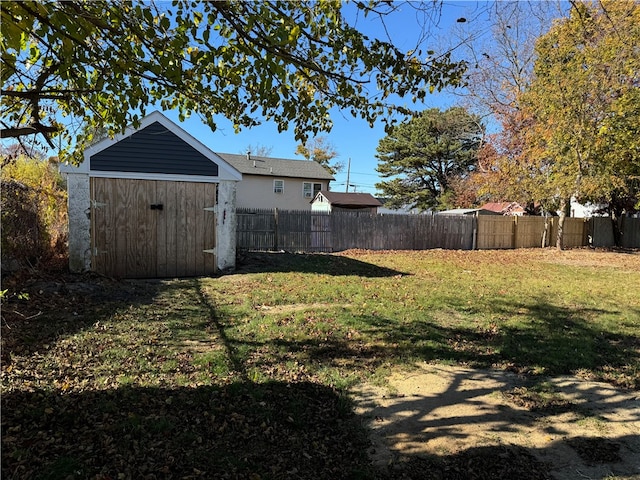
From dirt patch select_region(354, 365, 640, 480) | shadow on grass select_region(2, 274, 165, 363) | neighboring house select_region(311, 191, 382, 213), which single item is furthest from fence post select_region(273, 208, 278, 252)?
neighboring house select_region(311, 191, 382, 213)

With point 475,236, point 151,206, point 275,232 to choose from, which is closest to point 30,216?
point 151,206

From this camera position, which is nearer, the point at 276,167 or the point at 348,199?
the point at 348,199

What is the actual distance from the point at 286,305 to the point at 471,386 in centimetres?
358

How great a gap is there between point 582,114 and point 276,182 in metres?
19.4

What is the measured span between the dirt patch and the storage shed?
6822mm

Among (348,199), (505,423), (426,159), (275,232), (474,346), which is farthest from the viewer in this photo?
(426,159)

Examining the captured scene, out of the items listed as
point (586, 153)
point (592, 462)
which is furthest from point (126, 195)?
point (586, 153)

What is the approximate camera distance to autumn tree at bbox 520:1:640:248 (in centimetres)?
1450

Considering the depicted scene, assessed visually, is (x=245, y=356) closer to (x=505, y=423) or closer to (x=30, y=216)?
(x=505, y=423)

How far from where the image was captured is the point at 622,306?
7.49 meters

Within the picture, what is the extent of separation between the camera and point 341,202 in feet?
92.9

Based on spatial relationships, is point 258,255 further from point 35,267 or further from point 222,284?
point 35,267

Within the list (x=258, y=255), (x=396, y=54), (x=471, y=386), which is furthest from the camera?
(x=258, y=255)

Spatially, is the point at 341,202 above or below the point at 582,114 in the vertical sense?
below
